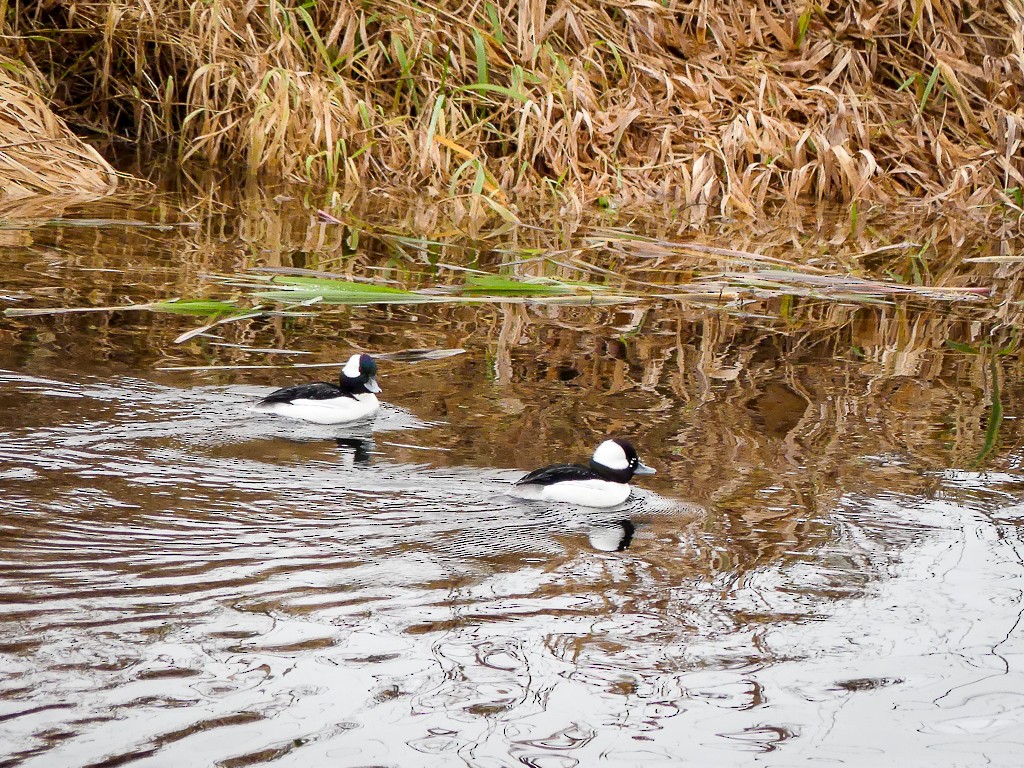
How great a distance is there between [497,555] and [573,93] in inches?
335

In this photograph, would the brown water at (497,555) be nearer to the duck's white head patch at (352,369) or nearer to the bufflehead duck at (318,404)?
the bufflehead duck at (318,404)

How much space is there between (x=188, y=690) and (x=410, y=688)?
57 cm

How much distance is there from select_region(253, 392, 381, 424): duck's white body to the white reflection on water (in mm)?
444

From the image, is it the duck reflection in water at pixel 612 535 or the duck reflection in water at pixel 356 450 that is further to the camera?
the duck reflection in water at pixel 356 450

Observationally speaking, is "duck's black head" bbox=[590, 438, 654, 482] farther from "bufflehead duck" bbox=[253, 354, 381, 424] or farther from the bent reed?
the bent reed

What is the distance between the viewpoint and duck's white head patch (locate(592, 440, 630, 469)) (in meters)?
5.25

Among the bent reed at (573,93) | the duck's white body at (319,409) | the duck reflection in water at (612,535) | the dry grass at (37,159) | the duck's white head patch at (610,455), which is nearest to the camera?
the duck reflection in water at (612,535)

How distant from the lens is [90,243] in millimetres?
9242

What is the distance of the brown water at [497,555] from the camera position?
3416 mm

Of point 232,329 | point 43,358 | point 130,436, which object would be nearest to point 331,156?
point 232,329

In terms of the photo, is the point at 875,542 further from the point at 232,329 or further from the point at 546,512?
the point at 232,329

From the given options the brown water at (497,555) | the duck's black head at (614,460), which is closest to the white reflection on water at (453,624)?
the brown water at (497,555)

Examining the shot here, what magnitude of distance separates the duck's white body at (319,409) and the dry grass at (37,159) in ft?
16.6

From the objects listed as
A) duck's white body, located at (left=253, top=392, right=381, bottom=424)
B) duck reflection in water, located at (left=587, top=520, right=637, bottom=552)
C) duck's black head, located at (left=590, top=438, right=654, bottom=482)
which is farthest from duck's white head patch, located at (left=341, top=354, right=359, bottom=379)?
duck reflection in water, located at (left=587, top=520, right=637, bottom=552)
